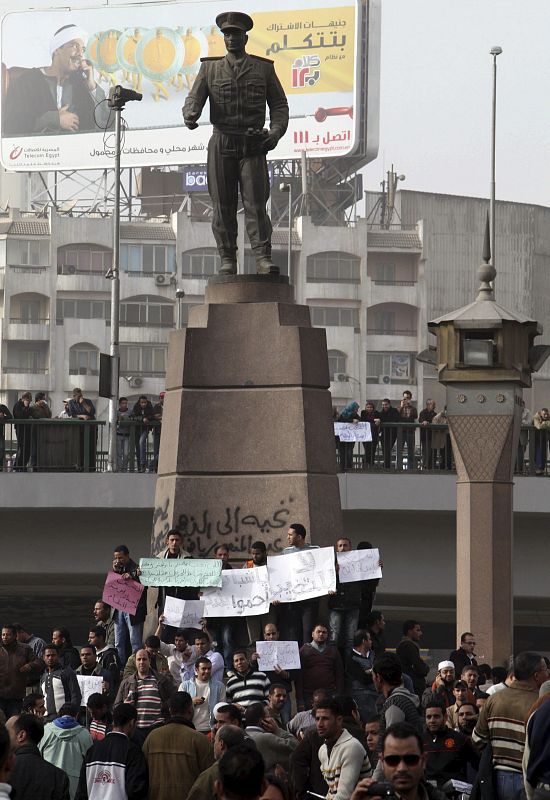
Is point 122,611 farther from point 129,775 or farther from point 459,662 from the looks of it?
point 129,775

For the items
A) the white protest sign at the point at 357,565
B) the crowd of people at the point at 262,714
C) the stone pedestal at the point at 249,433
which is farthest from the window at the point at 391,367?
the white protest sign at the point at 357,565

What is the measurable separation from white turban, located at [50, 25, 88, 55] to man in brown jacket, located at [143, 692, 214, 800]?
3452 inches

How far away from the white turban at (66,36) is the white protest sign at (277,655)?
83497 millimetres

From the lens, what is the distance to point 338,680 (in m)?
17.1

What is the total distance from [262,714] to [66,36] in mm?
87455

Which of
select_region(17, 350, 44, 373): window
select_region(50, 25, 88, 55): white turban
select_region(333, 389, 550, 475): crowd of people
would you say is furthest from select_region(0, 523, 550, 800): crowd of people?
select_region(17, 350, 44, 373): window

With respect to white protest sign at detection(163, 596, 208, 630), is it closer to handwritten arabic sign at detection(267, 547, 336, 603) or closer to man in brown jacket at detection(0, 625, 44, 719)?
handwritten arabic sign at detection(267, 547, 336, 603)

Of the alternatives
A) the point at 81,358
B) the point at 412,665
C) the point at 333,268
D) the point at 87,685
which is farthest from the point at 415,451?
the point at 333,268

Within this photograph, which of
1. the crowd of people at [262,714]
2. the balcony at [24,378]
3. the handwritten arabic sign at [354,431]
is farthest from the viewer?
the balcony at [24,378]

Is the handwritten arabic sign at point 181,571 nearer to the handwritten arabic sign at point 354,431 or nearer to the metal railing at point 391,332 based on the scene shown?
the handwritten arabic sign at point 354,431

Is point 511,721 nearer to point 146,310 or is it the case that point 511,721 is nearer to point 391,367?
point 146,310

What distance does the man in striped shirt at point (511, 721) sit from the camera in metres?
11.2

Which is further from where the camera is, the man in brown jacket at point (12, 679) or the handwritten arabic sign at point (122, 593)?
the handwritten arabic sign at point (122, 593)

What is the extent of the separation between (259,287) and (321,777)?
25.2 ft
